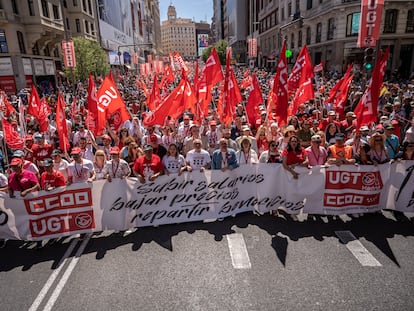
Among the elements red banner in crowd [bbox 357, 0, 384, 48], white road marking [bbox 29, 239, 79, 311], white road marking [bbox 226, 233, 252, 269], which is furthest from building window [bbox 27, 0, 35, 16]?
white road marking [bbox 226, 233, 252, 269]

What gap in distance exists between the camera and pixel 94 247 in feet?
16.5

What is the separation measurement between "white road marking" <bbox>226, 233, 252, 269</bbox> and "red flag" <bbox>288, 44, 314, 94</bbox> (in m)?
5.21

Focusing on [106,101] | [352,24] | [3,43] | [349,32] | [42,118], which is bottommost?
[42,118]

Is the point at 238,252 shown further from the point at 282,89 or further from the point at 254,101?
the point at 254,101

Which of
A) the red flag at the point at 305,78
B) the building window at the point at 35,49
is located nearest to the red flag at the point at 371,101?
the red flag at the point at 305,78

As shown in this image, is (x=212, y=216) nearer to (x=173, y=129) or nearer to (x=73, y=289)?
(x=73, y=289)

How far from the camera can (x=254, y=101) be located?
8609 millimetres

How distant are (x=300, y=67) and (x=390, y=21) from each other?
29.0 m

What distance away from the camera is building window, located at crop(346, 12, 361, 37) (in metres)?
29.8

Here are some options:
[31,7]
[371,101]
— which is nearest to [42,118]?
[371,101]

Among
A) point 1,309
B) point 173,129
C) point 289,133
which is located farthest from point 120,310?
point 173,129

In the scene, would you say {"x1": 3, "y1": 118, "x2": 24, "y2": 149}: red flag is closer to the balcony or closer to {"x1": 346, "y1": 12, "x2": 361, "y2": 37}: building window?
the balcony

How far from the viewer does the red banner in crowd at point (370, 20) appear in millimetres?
9891

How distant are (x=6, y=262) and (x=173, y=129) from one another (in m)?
5.27
